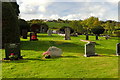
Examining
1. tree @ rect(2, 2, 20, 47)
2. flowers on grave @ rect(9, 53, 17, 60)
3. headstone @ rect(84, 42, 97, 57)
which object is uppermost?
tree @ rect(2, 2, 20, 47)

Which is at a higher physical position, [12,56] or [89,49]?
[89,49]

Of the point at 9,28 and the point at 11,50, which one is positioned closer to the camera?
the point at 11,50

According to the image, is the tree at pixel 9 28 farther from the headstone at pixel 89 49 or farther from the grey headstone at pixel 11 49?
the headstone at pixel 89 49

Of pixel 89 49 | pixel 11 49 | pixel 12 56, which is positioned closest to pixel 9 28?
pixel 11 49

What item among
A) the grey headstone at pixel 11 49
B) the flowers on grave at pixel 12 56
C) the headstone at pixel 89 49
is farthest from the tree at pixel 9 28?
the headstone at pixel 89 49

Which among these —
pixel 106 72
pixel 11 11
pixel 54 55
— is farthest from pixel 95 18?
pixel 106 72

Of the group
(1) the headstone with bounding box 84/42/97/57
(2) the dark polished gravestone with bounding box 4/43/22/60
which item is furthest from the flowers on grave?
(1) the headstone with bounding box 84/42/97/57

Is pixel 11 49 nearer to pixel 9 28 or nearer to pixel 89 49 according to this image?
pixel 89 49

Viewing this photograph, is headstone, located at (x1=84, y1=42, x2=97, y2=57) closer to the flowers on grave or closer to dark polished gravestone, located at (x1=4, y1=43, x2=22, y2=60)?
dark polished gravestone, located at (x1=4, y1=43, x2=22, y2=60)

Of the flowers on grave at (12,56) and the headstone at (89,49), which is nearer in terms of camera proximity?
the flowers on grave at (12,56)

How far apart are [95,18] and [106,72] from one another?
5650 cm

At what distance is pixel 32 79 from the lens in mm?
8328

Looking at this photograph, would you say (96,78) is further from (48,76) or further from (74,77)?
(48,76)

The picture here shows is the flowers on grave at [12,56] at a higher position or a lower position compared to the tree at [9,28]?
lower
